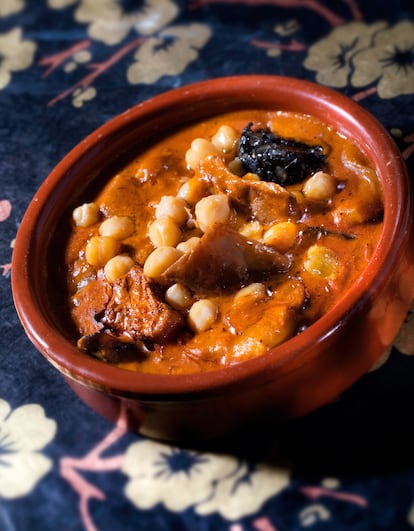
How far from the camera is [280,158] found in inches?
105

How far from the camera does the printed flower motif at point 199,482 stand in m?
2.24

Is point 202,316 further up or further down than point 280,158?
further down

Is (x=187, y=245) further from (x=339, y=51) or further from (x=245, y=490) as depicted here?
(x=339, y=51)

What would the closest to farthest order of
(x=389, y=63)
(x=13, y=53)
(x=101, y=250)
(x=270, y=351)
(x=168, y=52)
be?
(x=270, y=351) → (x=101, y=250) → (x=389, y=63) → (x=168, y=52) → (x=13, y=53)

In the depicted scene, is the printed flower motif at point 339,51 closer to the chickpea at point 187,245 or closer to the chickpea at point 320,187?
the chickpea at point 320,187

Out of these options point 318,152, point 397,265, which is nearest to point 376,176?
point 318,152

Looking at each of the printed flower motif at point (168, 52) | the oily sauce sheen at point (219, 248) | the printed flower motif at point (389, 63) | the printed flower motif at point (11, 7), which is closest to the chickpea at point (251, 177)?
the oily sauce sheen at point (219, 248)

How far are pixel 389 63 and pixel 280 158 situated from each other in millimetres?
1008

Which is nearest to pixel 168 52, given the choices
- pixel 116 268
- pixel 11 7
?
pixel 11 7

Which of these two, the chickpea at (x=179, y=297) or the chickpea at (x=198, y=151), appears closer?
the chickpea at (x=179, y=297)

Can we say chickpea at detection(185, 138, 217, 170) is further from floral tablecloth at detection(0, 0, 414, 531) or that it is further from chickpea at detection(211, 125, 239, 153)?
floral tablecloth at detection(0, 0, 414, 531)

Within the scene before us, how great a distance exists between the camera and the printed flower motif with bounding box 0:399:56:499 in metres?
2.43

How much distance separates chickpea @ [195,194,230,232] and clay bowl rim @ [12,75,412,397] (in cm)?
50

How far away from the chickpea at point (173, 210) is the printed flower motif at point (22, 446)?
2.46 feet
